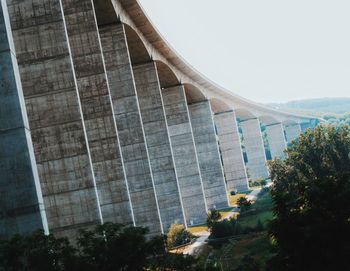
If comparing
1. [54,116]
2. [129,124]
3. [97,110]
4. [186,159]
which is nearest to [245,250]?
[129,124]

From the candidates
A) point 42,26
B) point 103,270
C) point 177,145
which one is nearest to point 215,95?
point 177,145

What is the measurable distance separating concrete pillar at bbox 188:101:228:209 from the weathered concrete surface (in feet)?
122

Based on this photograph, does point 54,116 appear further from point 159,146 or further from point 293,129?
point 293,129

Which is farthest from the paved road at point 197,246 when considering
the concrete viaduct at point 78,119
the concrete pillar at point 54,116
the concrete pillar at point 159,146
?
the concrete pillar at point 54,116

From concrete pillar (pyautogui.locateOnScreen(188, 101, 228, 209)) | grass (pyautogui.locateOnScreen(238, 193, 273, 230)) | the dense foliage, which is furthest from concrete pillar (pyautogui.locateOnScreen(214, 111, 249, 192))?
the dense foliage

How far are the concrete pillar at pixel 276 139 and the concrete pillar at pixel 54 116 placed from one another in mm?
94549

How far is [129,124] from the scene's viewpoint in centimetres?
3891

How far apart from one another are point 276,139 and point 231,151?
36273 millimetres

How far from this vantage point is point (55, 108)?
2648cm

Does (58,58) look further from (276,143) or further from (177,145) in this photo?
(276,143)

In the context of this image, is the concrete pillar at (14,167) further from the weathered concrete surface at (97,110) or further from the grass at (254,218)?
the grass at (254,218)

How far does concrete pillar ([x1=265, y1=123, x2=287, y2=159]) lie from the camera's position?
11864 cm

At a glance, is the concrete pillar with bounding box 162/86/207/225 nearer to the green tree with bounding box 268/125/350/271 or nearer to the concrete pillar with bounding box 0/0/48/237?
the concrete pillar with bounding box 0/0/48/237

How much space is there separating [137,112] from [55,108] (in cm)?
1222
